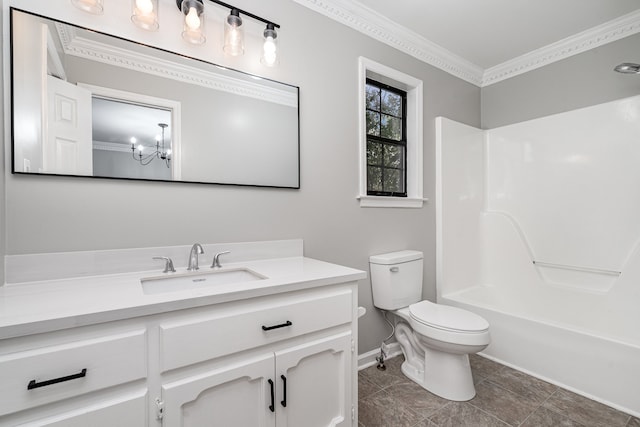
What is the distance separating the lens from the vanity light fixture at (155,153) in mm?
1289

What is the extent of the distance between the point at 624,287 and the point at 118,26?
343 centimetres

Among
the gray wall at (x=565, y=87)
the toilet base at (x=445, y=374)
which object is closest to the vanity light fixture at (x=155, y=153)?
the toilet base at (x=445, y=374)

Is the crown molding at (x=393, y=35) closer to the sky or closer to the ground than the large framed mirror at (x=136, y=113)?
closer to the sky

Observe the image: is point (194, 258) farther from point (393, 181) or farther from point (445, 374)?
point (393, 181)

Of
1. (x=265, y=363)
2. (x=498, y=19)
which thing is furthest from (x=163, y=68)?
(x=498, y=19)

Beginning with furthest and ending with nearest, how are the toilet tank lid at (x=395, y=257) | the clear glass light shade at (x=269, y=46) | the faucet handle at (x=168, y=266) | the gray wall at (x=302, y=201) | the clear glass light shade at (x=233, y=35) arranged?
the toilet tank lid at (x=395, y=257) < the clear glass light shade at (x=269, y=46) < the clear glass light shade at (x=233, y=35) < the faucet handle at (x=168, y=266) < the gray wall at (x=302, y=201)

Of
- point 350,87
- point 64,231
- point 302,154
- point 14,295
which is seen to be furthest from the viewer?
point 350,87

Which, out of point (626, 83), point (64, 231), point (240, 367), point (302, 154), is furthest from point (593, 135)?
point (64, 231)

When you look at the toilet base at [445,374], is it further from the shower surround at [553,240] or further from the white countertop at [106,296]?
the white countertop at [106,296]

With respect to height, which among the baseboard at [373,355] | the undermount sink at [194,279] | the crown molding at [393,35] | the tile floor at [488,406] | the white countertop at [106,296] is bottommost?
the tile floor at [488,406]

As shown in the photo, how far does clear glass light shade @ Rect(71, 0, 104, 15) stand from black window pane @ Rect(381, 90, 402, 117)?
183cm

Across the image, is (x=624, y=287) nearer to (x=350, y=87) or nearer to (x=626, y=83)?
(x=626, y=83)

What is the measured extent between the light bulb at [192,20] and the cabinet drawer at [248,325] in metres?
Answer: 1.28

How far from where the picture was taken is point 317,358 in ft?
3.85
